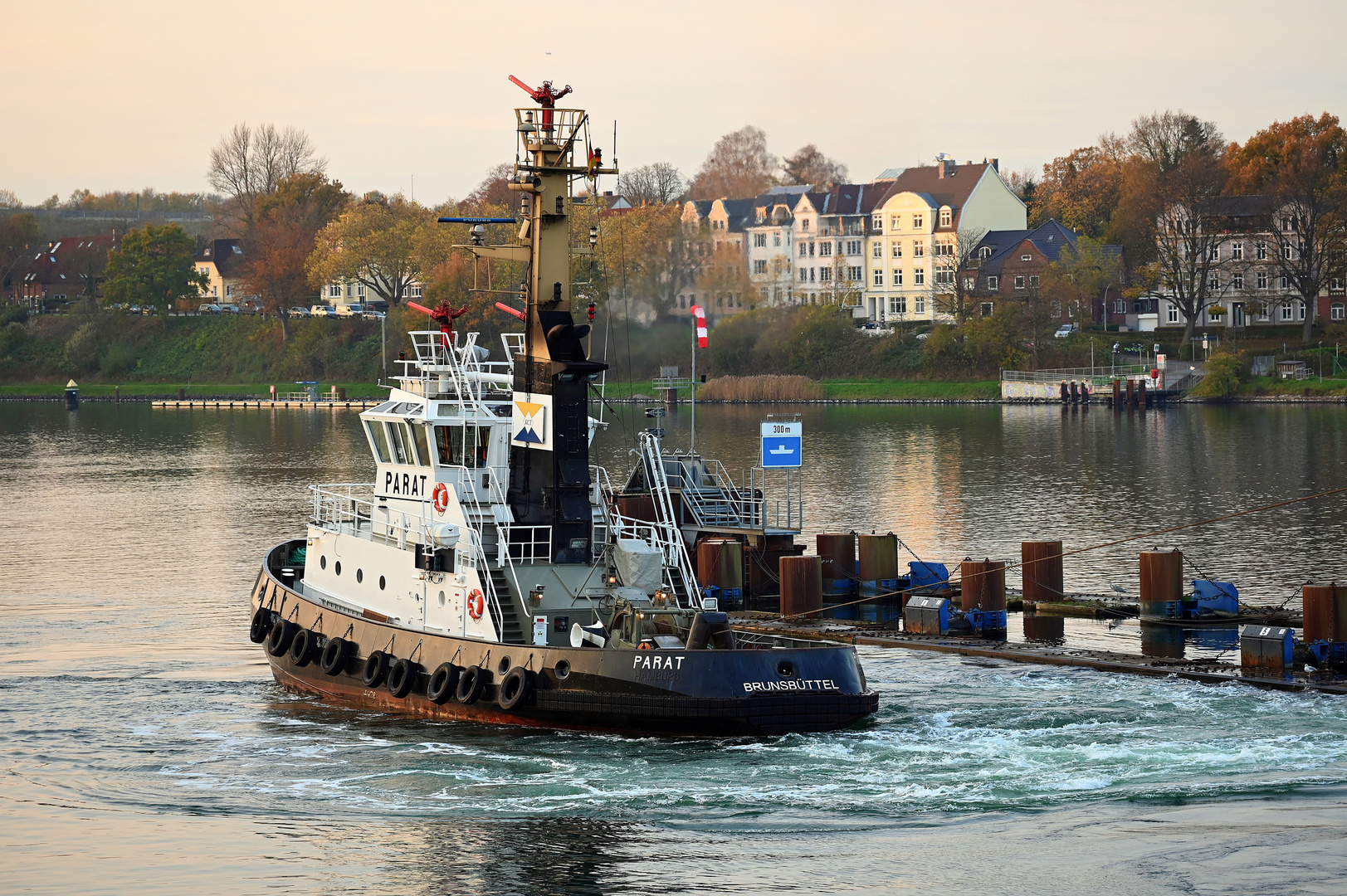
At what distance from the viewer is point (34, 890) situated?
17.7 m

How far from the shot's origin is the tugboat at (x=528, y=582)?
21.8 meters

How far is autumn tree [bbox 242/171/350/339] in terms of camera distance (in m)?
128

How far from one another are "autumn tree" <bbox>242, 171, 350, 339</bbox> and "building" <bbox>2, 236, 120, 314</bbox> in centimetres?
2815

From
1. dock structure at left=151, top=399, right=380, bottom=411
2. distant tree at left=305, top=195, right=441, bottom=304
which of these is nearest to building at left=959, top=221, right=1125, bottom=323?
distant tree at left=305, top=195, right=441, bottom=304

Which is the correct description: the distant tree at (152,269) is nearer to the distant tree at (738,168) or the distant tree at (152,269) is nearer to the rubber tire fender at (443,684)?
the distant tree at (738,168)

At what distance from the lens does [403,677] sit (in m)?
24.1

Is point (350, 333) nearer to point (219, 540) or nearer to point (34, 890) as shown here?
point (219, 540)

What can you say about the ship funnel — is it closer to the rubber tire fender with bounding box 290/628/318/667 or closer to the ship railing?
the ship railing

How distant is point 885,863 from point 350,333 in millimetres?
116406

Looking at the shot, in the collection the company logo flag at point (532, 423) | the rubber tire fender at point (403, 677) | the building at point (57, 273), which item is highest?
the building at point (57, 273)

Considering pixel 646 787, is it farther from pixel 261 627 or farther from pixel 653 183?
pixel 653 183

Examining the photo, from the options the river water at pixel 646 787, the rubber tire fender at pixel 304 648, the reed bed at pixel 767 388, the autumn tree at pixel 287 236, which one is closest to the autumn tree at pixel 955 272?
the reed bed at pixel 767 388

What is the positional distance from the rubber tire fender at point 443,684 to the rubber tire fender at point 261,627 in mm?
5933

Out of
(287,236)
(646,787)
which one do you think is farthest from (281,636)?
(287,236)
